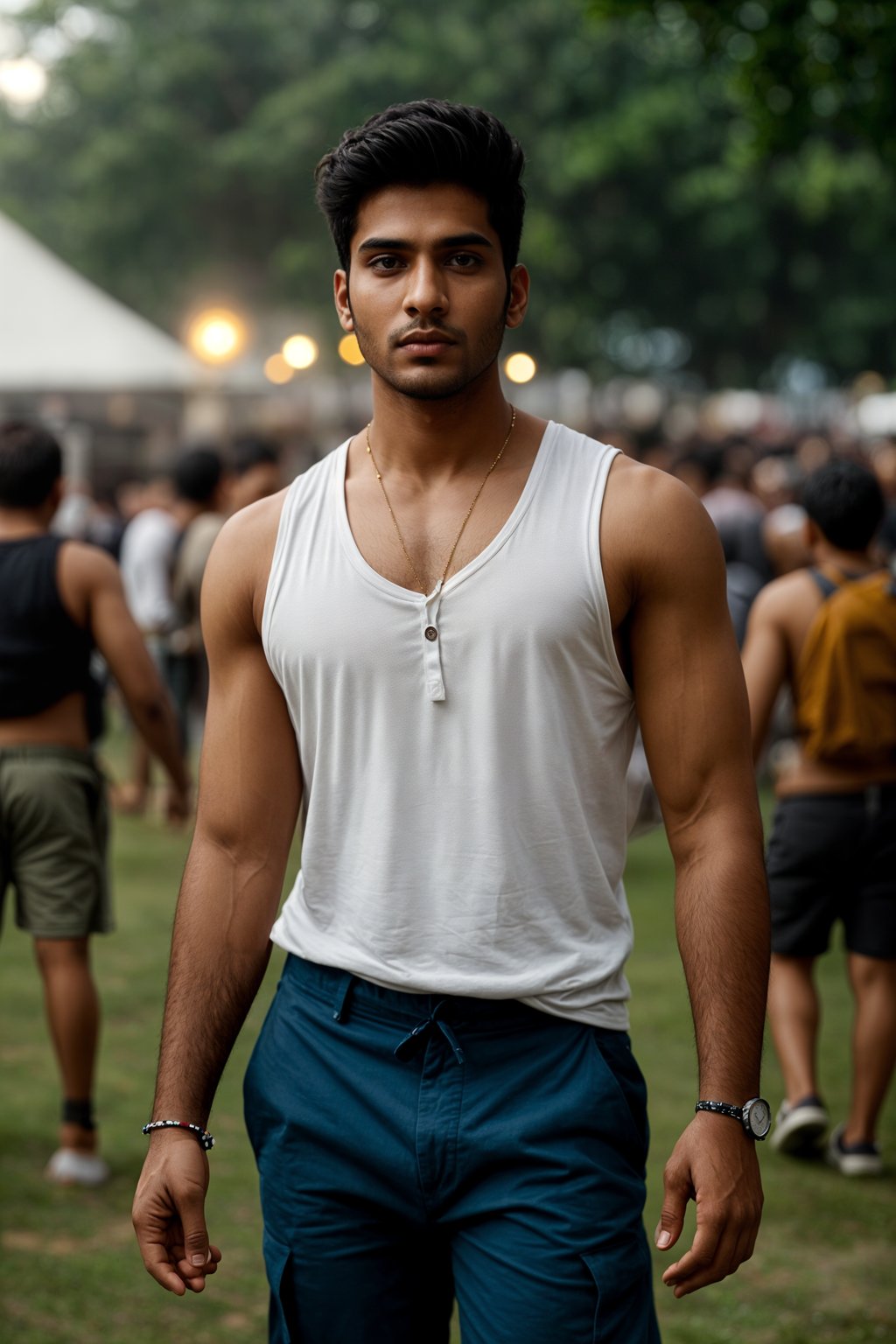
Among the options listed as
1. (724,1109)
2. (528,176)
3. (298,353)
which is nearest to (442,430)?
(724,1109)

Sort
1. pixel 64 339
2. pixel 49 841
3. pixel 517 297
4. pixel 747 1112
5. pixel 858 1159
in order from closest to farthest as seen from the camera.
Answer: pixel 747 1112 < pixel 517 297 < pixel 49 841 < pixel 858 1159 < pixel 64 339

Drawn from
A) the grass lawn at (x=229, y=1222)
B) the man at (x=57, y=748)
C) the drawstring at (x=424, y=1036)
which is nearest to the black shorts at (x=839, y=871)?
the grass lawn at (x=229, y=1222)

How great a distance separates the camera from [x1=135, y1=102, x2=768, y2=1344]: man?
2.41 metres

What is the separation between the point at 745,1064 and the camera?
2359mm

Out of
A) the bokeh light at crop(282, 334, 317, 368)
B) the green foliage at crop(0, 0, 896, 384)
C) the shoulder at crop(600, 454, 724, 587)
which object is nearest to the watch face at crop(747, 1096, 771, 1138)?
the shoulder at crop(600, 454, 724, 587)

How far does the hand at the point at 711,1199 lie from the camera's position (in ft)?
7.29

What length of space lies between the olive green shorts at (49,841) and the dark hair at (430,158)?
299cm

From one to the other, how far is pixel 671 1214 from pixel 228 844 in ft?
2.87

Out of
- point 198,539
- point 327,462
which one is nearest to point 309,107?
point 198,539

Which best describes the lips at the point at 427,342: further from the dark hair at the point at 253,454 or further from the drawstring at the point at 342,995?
the dark hair at the point at 253,454

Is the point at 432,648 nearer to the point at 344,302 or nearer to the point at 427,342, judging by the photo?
the point at 427,342

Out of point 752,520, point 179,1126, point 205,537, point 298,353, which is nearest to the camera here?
A: point 179,1126

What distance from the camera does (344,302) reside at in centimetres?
265

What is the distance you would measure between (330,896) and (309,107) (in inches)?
1418
